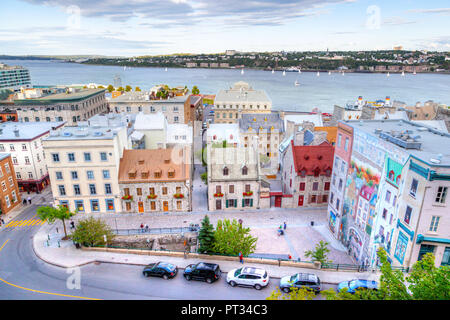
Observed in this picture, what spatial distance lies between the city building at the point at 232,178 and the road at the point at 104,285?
722 inches

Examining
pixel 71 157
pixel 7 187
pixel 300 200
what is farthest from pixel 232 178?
pixel 7 187

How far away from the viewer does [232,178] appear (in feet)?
153

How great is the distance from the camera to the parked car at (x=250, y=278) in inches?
1085

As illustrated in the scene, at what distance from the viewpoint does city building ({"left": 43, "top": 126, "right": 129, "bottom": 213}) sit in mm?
43625

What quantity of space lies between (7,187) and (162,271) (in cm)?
3457

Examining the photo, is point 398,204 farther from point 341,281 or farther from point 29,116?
point 29,116

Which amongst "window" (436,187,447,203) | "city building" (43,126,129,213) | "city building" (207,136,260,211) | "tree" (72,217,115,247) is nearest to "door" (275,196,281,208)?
"city building" (207,136,260,211)

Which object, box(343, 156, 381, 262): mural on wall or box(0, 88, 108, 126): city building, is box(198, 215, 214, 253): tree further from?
box(0, 88, 108, 126): city building

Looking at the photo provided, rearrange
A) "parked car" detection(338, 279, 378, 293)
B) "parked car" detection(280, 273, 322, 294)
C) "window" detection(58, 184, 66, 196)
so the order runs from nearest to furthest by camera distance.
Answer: "parked car" detection(338, 279, 378, 293)
"parked car" detection(280, 273, 322, 294)
"window" detection(58, 184, 66, 196)

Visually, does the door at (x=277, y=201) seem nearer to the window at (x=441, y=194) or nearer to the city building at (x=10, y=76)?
the window at (x=441, y=194)

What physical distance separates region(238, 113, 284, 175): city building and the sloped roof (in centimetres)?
2384

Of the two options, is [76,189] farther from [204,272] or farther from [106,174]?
[204,272]

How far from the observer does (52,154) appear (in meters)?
43.7
